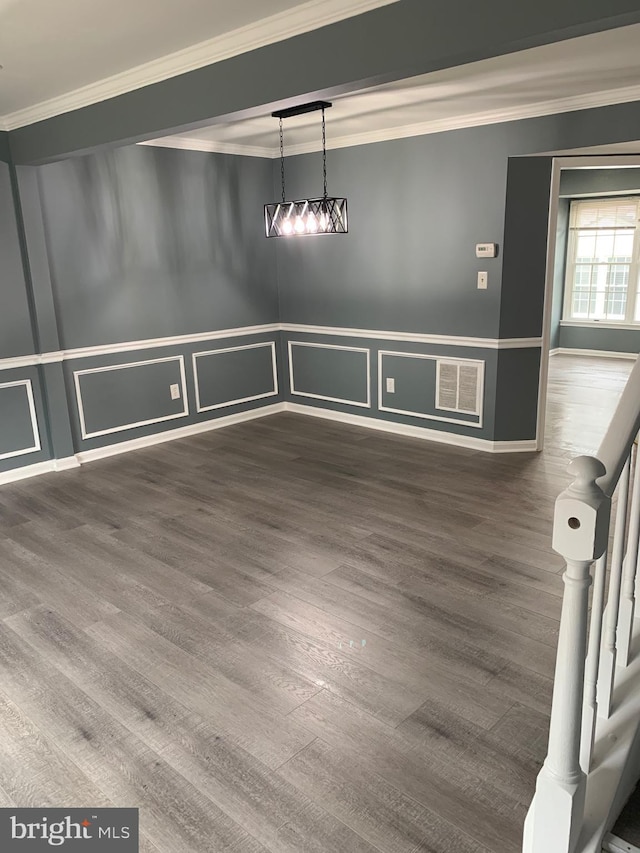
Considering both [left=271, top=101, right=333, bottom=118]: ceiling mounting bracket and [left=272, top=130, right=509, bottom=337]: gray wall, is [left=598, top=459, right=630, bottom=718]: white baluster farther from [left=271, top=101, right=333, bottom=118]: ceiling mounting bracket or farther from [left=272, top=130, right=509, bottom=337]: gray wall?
[left=272, top=130, right=509, bottom=337]: gray wall

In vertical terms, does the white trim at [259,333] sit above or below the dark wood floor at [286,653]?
above

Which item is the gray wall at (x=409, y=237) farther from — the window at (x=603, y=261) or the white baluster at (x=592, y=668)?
the window at (x=603, y=261)

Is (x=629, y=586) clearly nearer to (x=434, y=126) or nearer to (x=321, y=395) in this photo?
(x=434, y=126)

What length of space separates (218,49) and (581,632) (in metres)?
2.73

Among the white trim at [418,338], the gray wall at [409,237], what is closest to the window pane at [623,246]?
the white trim at [418,338]

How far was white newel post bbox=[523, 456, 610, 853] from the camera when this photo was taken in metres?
1.15

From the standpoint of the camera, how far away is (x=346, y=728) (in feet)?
7.14

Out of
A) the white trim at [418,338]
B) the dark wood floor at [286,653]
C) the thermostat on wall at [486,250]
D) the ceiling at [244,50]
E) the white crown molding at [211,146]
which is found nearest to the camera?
the dark wood floor at [286,653]

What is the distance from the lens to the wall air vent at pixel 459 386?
503 cm

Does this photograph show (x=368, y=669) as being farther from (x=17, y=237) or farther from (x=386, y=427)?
(x=17, y=237)

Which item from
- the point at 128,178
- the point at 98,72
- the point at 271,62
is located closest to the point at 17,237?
the point at 128,178

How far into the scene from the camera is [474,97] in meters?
3.98

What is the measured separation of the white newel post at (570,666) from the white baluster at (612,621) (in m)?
0.27

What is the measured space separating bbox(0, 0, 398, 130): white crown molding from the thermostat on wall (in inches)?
102
